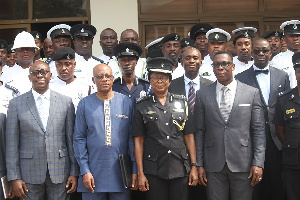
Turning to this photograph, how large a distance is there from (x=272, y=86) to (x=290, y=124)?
63 cm

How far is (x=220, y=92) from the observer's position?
4863 mm

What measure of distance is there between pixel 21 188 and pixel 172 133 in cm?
165

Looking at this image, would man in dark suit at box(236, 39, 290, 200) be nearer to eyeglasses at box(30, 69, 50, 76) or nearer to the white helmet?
eyeglasses at box(30, 69, 50, 76)

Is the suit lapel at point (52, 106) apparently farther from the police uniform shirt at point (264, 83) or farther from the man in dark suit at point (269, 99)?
the police uniform shirt at point (264, 83)

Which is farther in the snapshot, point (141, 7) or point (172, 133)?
point (141, 7)

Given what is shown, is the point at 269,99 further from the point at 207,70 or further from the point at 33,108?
the point at 33,108

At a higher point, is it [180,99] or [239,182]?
[180,99]

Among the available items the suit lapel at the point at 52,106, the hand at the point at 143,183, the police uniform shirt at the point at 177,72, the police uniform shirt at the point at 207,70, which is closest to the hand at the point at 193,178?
the hand at the point at 143,183

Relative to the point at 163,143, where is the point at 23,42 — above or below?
above

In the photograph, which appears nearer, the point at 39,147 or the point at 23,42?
the point at 39,147

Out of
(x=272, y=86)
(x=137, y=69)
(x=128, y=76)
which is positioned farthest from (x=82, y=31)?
(x=272, y=86)

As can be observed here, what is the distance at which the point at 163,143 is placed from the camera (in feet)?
15.0

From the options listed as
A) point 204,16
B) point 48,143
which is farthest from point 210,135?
point 204,16

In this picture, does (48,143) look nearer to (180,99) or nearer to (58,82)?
(58,82)
